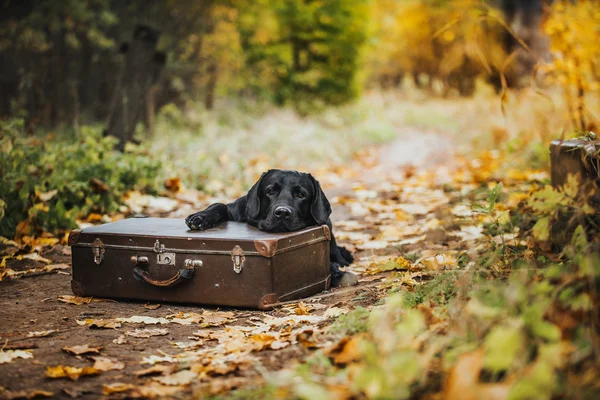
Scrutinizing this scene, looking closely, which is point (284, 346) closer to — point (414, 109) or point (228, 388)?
point (228, 388)

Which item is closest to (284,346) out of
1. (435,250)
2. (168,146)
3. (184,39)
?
(435,250)

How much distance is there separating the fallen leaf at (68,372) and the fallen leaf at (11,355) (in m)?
0.29

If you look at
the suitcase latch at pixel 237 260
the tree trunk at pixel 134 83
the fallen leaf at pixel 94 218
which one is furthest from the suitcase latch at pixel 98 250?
the tree trunk at pixel 134 83

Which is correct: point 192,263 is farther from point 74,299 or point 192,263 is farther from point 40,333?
point 40,333

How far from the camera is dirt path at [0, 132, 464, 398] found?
116 inches

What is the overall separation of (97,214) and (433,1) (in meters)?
26.3

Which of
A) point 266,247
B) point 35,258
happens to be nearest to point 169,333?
point 266,247

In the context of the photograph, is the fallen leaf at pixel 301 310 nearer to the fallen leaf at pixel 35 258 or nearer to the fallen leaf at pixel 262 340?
the fallen leaf at pixel 262 340

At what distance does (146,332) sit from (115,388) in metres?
0.96

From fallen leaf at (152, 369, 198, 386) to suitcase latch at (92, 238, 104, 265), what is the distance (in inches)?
69.9

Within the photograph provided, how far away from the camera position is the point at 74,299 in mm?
4574

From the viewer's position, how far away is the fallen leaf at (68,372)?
118 inches

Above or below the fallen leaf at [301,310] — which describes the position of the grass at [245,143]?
above

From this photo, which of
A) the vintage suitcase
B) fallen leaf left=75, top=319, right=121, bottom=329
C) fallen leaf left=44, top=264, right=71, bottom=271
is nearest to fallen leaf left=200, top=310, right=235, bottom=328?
the vintage suitcase
